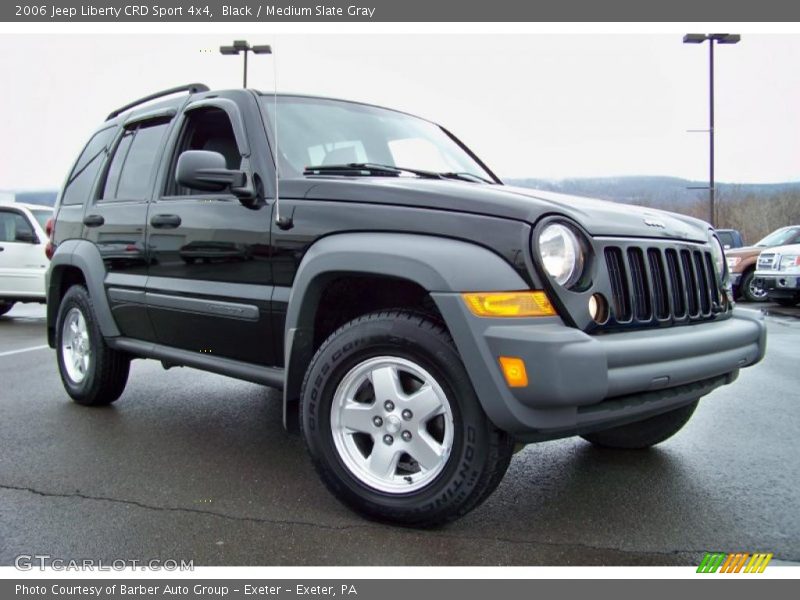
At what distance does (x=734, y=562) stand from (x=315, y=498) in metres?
1.65

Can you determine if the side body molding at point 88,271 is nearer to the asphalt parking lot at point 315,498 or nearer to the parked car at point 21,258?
the asphalt parking lot at point 315,498

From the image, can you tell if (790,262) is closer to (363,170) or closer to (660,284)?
(660,284)

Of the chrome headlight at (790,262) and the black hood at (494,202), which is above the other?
the black hood at (494,202)

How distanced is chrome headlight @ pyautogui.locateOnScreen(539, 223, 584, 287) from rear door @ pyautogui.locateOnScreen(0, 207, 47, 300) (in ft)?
31.5

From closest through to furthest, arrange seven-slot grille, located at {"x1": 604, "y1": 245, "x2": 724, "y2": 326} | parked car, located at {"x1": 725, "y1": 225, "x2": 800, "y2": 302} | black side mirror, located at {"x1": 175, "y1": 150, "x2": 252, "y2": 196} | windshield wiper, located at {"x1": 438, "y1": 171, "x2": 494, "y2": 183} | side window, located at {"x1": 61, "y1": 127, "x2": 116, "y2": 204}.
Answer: seven-slot grille, located at {"x1": 604, "y1": 245, "x2": 724, "y2": 326} < black side mirror, located at {"x1": 175, "y1": 150, "x2": 252, "y2": 196} < windshield wiper, located at {"x1": 438, "y1": 171, "x2": 494, "y2": 183} < side window, located at {"x1": 61, "y1": 127, "x2": 116, "y2": 204} < parked car, located at {"x1": 725, "y1": 225, "x2": 800, "y2": 302}

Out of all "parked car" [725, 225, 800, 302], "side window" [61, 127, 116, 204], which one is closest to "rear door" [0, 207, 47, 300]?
"side window" [61, 127, 116, 204]

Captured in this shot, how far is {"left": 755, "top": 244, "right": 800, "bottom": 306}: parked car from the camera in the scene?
37.8ft

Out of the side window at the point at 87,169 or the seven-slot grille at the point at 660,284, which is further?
the side window at the point at 87,169

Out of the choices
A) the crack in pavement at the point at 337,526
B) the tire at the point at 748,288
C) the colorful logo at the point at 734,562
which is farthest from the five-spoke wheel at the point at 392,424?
the tire at the point at 748,288

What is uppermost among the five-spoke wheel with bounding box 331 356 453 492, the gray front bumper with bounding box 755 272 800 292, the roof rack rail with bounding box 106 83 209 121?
the roof rack rail with bounding box 106 83 209 121

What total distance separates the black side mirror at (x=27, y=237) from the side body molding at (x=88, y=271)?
628 centimetres

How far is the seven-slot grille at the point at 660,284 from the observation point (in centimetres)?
257

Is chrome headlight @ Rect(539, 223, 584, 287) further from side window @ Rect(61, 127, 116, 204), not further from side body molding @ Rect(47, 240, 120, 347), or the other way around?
side window @ Rect(61, 127, 116, 204)
